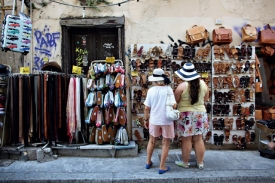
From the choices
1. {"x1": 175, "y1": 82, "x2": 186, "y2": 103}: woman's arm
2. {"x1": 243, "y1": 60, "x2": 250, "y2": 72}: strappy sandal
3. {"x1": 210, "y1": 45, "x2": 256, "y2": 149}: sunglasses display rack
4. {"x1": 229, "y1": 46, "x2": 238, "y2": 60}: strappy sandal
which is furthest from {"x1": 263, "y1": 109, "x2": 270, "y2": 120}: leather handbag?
{"x1": 175, "y1": 82, "x2": 186, "y2": 103}: woman's arm

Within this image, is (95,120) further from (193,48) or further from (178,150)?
(193,48)

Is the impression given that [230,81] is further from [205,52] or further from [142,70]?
[142,70]

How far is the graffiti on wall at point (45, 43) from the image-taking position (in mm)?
6016

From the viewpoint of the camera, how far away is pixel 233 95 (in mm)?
5891

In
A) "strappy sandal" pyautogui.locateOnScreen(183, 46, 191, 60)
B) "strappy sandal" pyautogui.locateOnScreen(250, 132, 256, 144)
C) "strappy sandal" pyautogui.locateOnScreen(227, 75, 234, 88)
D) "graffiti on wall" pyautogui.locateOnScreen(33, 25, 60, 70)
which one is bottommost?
"strappy sandal" pyautogui.locateOnScreen(250, 132, 256, 144)

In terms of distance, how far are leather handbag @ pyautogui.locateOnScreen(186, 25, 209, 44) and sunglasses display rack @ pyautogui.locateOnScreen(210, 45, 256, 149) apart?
36cm

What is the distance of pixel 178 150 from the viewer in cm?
592

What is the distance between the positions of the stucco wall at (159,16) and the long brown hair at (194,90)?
5.86 ft

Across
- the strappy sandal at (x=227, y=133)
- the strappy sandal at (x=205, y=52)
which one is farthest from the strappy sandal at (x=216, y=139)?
the strappy sandal at (x=205, y=52)

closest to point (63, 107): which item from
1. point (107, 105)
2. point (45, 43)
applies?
point (107, 105)

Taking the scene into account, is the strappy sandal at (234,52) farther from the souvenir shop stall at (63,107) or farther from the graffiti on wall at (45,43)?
the graffiti on wall at (45,43)

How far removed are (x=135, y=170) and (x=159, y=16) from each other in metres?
3.42

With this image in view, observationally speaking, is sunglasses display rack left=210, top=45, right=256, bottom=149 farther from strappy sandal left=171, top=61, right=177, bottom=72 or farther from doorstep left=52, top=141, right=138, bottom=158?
doorstep left=52, top=141, right=138, bottom=158

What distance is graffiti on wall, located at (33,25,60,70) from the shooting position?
602 centimetres
